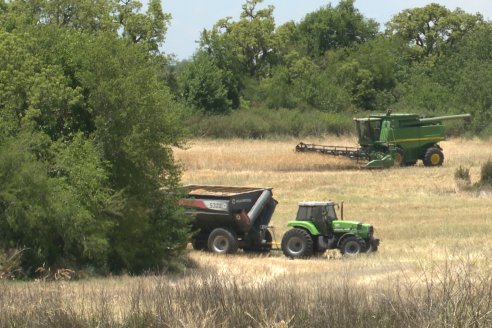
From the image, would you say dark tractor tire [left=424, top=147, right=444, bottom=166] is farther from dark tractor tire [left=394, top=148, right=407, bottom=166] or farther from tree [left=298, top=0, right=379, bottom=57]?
tree [left=298, top=0, right=379, bottom=57]

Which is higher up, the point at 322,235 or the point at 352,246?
the point at 322,235

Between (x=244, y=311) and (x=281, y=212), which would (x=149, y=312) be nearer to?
(x=244, y=311)

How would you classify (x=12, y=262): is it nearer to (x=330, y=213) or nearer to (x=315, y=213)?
(x=315, y=213)

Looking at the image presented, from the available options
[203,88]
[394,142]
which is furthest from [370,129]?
[203,88]

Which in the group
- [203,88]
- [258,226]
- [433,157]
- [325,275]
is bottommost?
[258,226]

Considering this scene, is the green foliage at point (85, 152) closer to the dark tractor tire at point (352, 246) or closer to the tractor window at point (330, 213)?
the tractor window at point (330, 213)

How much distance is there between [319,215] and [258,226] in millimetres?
2383

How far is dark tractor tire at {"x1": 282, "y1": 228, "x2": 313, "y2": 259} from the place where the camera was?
22.8 meters

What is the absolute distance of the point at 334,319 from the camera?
371 inches

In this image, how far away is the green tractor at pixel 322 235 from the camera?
2283 cm

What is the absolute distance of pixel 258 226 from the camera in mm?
25000

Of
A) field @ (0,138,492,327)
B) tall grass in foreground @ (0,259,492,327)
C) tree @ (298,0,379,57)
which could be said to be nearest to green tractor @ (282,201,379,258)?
field @ (0,138,492,327)

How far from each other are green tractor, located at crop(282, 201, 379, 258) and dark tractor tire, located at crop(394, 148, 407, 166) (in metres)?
22.6

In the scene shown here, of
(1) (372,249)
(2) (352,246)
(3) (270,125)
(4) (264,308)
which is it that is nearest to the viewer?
(4) (264,308)
